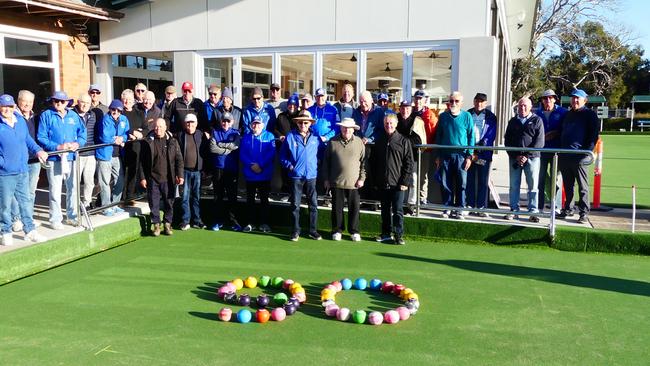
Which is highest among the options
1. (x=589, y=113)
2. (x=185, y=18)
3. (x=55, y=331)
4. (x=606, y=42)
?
(x=606, y=42)

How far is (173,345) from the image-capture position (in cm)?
397

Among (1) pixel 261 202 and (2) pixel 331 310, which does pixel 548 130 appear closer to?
(1) pixel 261 202

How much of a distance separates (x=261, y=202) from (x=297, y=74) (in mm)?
3536

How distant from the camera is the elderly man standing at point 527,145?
712 centimetres

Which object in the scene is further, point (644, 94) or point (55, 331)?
point (644, 94)

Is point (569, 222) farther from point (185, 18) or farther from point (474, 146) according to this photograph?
point (185, 18)

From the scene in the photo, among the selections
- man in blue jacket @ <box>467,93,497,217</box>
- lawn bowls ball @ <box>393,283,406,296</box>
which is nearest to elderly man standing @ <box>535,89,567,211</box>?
man in blue jacket @ <box>467,93,497,217</box>

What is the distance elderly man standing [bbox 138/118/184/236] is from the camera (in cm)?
727

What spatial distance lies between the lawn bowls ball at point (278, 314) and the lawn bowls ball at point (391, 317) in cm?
83

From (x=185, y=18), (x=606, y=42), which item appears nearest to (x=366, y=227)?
(x=185, y=18)

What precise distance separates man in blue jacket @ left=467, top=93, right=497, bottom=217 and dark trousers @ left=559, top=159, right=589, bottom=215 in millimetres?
987

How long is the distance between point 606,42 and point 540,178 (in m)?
50.7

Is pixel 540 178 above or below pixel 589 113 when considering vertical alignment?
below

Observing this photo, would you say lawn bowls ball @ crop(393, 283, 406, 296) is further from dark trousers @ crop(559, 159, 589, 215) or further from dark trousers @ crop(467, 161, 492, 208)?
dark trousers @ crop(559, 159, 589, 215)
